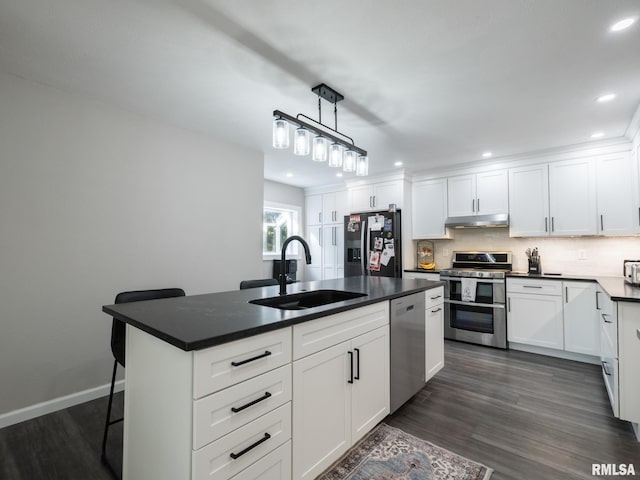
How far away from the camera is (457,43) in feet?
5.90

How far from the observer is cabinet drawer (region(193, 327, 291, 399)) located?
1.03m

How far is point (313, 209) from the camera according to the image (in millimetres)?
5938

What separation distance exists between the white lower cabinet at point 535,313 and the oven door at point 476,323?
106 mm

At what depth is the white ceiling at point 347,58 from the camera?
1.57 m

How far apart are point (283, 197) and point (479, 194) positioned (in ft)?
10.5

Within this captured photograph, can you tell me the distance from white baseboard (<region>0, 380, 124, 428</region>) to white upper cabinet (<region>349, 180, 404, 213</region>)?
12.6 feet

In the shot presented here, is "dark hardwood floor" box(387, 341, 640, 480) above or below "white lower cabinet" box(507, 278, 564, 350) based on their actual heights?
below

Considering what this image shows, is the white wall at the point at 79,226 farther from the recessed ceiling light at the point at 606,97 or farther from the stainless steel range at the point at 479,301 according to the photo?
the recessed ceiling light at the point at 606,97

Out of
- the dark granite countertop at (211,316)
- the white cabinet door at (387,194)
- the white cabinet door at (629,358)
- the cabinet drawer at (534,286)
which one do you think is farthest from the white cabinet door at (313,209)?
the white cabinet door at (629,358)

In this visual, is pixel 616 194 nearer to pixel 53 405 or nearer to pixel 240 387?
pixel 240 387

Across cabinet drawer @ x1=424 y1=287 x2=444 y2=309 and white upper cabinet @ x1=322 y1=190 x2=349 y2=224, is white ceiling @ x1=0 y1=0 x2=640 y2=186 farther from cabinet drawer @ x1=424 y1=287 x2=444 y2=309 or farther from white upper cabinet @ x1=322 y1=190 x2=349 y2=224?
white upper cabinet @ x1=322 y1=190 x2=349 y2=224

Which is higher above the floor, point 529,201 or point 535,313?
point 529,201

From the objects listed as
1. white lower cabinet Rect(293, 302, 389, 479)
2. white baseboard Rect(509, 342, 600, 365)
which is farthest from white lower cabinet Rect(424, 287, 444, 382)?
white baseboard Rect(509, 342, 600, 365)

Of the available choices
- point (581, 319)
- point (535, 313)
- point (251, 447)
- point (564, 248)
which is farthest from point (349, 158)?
point (564, 248)
